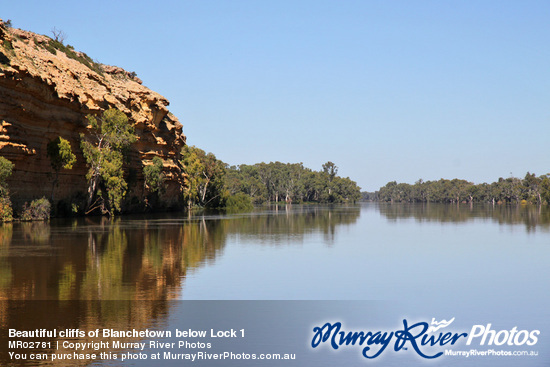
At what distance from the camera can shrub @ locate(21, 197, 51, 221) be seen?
1704 inches

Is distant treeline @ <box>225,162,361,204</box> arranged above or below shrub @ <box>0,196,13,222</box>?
above

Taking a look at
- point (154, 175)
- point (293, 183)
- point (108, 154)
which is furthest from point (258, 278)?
point (293, 183)

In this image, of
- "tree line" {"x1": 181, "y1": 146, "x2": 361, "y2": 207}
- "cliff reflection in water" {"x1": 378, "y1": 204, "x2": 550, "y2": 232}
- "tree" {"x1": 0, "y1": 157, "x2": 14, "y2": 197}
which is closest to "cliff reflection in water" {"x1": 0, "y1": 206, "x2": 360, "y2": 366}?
"tree" {"x1": 0, "y1": 157, "x2": 14, "y2": 197}

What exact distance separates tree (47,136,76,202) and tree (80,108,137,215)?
3.76 m

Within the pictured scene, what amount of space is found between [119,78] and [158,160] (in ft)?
53.3

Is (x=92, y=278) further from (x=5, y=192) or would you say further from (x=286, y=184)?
(x=286, y=184)

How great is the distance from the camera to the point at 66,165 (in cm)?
4678

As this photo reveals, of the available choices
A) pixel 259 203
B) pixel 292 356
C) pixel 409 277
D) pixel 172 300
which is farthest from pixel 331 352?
pixel 259 203

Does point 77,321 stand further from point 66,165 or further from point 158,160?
point 158,160

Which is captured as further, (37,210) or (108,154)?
(108,154)

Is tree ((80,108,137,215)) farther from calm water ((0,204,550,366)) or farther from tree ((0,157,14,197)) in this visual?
calm water ((0,204,550,366))

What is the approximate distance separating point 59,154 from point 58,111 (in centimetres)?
423

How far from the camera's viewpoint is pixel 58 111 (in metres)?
48.0

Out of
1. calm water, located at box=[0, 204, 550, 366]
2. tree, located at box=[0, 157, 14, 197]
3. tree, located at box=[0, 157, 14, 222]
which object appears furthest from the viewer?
tree, located at box=[0, 157, 14, 222]
